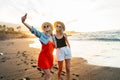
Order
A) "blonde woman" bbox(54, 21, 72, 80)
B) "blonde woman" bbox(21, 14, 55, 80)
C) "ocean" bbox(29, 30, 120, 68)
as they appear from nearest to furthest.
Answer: "blonde woman" bbox(21, 14, 55, 80)
"blonde woman" bbox(54, 21, 72, 80)
"ocean" bbox(29, 30, 120, 68)

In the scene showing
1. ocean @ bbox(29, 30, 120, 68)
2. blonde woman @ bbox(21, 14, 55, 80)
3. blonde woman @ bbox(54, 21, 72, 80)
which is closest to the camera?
blonde woman @ bbox(21, 14, 55, 80)

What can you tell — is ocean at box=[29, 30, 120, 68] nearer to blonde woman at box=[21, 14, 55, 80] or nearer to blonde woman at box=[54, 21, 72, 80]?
blonde woman at box=[54, 21, 72, 80]

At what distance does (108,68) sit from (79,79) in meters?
2.03

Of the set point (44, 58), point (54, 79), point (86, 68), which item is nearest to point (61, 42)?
point (44, 58)

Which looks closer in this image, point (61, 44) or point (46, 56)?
point (46, 56)

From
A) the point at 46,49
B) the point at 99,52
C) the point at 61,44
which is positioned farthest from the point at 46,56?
A: the point at 99,52

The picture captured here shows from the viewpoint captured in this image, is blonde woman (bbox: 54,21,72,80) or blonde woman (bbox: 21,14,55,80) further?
blonde woman (bbox: 54,21,72,80)

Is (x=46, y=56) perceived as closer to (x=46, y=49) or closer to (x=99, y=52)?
(x=46, y=49)

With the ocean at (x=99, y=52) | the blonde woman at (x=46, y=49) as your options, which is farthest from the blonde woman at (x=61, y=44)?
the ocean at (x=99, y=52)

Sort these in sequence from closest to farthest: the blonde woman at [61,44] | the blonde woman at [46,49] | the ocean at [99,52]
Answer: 1. the blonde woman at [46,49]
2. the blonde woman at [61,44]
3. the ocean at [99,52]

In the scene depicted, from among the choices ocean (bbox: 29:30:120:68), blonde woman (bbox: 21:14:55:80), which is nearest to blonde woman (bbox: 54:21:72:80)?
blonde woman (bbox: 21:14:55:80)

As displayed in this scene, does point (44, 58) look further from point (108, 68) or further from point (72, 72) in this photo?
point (108, 68)

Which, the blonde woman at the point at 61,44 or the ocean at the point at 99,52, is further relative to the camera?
the ocean at the point at 99,52

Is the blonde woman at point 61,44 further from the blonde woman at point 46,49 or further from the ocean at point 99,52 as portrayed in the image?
the ocean at point 99,52
